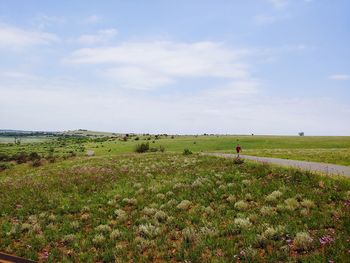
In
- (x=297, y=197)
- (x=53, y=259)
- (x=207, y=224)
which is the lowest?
(x=53, y=259)

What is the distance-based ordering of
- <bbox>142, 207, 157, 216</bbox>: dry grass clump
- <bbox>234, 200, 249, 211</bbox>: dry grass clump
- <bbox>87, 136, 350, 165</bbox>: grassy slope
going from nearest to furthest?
<bbox>234, 200, 249, 211</bbox>: dry grass clump → <bbox>142, 207, 157, 216</bbox>: dry grass clump → <bbox>87, 136, 350, 165</bbox>: grassy slope

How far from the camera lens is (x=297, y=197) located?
1580 cm

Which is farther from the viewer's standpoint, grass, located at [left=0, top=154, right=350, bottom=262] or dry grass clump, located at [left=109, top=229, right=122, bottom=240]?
dry grass clump, located at [left=109, top=229, right=122, bottom=240]

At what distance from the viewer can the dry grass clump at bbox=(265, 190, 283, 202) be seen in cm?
1615

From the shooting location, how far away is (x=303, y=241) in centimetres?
1095

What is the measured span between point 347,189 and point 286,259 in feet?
23.9

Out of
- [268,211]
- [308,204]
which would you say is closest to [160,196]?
[268,211]

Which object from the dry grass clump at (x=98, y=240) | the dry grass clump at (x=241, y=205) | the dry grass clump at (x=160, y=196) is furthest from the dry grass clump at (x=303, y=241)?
Answer: the dry grass clump at (x=160, y=196)

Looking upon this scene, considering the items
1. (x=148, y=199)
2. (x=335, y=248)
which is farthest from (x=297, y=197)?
(x=148, y=199)

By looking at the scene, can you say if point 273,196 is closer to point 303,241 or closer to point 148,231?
point 303,241

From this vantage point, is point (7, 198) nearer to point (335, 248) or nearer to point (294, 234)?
point (294, 234)

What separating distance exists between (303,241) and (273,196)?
5.55 m

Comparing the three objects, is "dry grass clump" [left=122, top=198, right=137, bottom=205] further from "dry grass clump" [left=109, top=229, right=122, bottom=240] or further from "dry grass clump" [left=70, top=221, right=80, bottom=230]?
"dry grass clump" [left=109, top=229, right=122, bottom=240]

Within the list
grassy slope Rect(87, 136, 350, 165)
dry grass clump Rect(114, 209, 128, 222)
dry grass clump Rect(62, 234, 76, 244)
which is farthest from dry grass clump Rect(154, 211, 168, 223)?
grassy slope Rect(87, 136, 350, 165)
